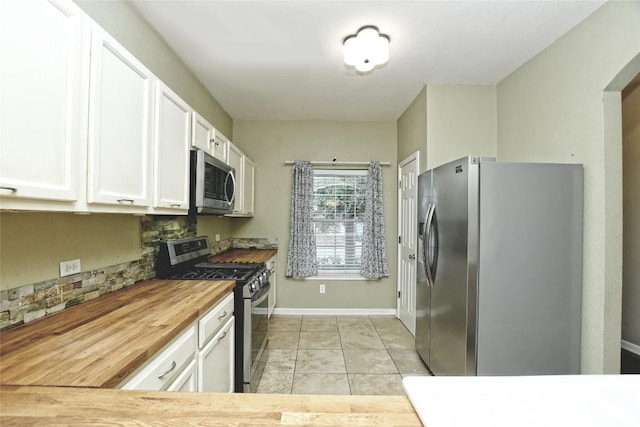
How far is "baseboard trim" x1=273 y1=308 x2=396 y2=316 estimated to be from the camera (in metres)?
4.25

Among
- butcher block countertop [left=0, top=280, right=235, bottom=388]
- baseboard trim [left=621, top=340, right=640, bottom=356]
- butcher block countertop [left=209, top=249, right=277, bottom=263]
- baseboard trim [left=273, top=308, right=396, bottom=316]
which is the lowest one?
baseboard trim [left=273, top=308, right=396, bottom=316]

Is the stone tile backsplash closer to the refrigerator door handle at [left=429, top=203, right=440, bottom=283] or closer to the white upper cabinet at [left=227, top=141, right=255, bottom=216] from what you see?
the white upper cabinet at [left=227, top=141, right=255, bottom=216]

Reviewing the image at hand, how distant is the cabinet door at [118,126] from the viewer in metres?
1.23

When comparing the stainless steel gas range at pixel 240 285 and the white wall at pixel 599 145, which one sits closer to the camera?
the white wall at pixel 599 145

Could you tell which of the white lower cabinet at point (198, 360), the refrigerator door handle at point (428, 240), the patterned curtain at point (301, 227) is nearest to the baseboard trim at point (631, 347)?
the refrigerator door handle at point (428, 240)

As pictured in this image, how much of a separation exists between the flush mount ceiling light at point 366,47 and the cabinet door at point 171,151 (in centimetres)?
130

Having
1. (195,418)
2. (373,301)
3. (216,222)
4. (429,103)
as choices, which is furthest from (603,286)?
(216,222)

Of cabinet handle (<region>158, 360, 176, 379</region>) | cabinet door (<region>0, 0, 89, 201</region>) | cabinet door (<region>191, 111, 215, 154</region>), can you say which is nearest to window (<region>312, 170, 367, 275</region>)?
cabinet door (<region>191, 111, 215, 154</region>)

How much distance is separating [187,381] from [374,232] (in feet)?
10.4

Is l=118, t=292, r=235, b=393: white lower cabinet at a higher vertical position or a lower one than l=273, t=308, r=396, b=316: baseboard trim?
higher

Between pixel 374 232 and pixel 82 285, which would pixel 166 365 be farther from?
pixel 374 232

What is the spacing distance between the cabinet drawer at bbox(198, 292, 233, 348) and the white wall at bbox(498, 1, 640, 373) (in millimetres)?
2368

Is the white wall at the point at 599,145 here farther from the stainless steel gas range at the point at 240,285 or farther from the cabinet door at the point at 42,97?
the cabinet door at the point at 42,97

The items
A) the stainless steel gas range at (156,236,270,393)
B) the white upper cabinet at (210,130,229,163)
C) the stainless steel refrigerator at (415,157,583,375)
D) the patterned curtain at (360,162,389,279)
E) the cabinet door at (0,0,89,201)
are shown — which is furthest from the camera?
the patterned curtain at (360,162,389,279)
